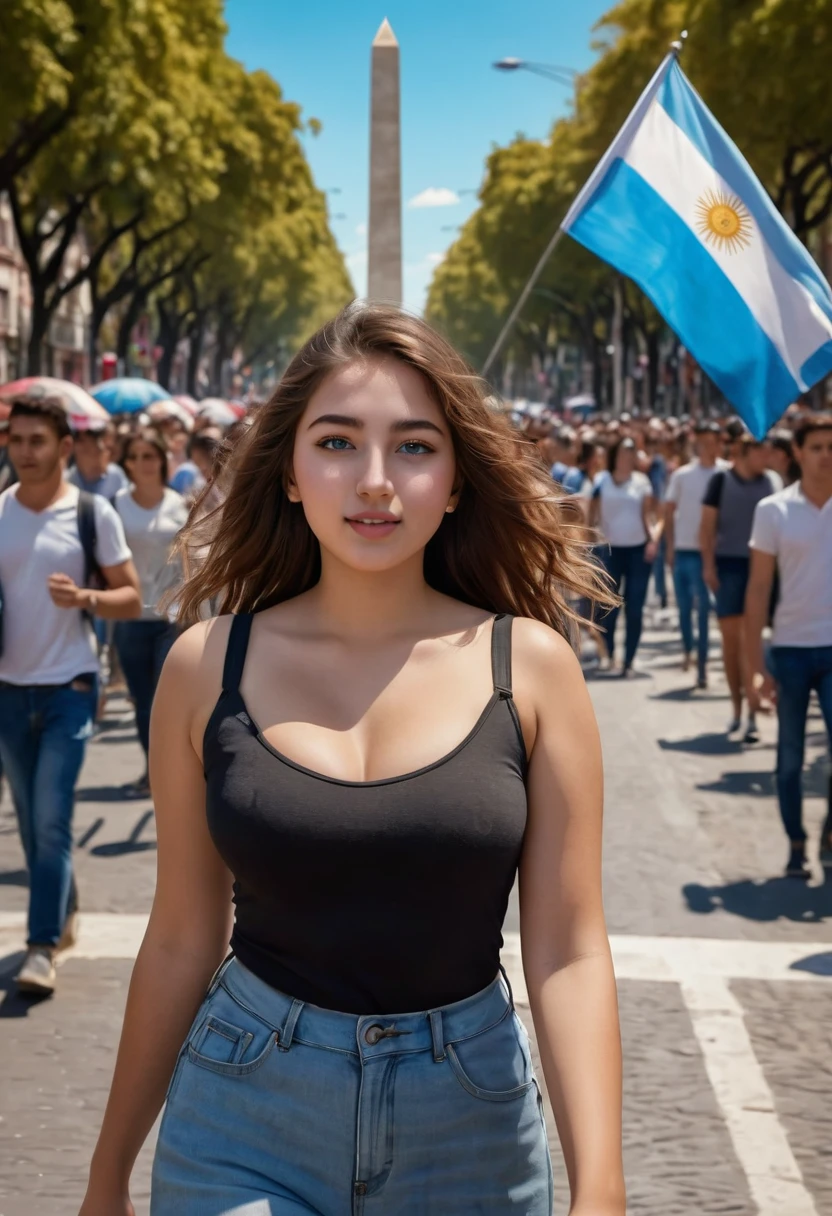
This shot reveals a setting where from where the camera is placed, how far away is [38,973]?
5750mm

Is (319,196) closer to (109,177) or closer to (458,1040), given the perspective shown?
(109,177)

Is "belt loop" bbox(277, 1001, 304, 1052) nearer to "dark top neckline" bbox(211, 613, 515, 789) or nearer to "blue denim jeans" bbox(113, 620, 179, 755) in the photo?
"dark top neckline" bbox(211, 613, 515, 789)

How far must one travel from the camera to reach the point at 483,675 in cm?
229

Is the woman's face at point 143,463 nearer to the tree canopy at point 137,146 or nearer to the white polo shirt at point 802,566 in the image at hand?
the white polo shirt at point 802,566

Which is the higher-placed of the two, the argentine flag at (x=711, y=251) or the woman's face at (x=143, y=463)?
the argentine flag at (x=711, y=251)

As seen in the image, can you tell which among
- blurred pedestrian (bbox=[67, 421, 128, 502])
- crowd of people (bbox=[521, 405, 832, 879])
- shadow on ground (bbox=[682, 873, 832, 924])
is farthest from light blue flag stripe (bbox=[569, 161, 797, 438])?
blurred pedestrian (bbox=[67, 421, 128, 502])

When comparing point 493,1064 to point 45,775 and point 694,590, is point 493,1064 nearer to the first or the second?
point 45,775

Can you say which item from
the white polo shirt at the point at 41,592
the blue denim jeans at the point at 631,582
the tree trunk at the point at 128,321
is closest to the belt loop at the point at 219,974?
the white polo shirt at the point at 41,592

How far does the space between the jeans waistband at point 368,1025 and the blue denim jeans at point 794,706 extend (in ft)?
17.6

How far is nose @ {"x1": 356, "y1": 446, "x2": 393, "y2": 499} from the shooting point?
2.25m

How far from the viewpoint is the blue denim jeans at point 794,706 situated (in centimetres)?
739

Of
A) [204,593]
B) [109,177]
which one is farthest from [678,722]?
[109,177]

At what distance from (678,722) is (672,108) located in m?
6.16

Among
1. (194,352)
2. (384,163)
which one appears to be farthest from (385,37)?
(194,352)
